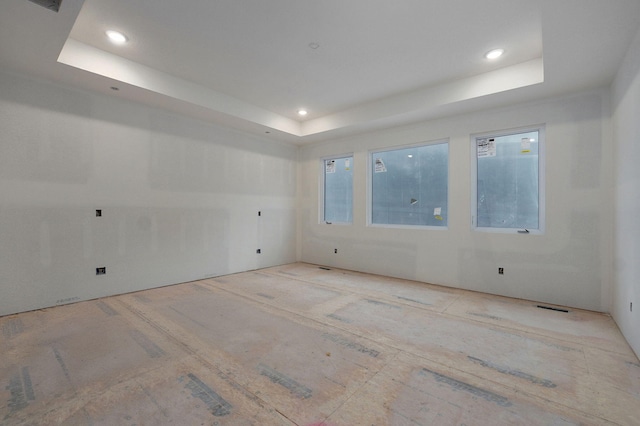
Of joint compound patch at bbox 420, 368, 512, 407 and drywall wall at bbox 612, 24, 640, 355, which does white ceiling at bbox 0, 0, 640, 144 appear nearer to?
drywall wall at bbox 612, 24, 640, 355

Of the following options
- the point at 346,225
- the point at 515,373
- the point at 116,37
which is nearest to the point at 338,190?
the point at 346,225

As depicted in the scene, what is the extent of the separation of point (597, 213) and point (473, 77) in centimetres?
221

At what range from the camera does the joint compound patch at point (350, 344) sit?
236cm

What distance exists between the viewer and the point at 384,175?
211 inches

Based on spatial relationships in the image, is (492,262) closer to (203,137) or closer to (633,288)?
(633,288)

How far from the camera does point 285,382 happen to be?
1951 mm

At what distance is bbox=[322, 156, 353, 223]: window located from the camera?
5832 millimetres

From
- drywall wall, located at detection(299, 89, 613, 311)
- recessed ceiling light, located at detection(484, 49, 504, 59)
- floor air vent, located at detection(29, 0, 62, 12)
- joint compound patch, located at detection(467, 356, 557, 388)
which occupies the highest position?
recessed ceiling light, located at detection(484, 49, 504, 59)

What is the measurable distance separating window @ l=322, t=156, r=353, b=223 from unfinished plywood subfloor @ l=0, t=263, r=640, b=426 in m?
2.55

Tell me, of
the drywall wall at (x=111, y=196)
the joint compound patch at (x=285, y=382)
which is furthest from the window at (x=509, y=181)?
the drywall wall at (x=111, y=196)

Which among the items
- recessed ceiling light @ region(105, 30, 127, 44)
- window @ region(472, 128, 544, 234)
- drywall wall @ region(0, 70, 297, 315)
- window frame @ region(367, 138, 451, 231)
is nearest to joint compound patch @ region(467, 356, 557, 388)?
window @ region(472, 128, 544, 234)

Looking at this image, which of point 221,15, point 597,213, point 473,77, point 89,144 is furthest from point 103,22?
point 597,213

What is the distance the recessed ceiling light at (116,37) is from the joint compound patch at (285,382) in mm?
3457

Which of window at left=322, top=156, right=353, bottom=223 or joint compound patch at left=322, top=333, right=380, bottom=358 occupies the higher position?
window at left=322, top=156, right=353, bottom=223
